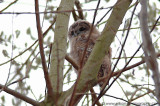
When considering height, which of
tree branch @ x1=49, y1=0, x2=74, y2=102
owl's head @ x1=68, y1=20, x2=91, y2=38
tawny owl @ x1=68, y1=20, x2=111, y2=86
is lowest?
tree branch @ x1=49, y1=0, x2=74, y2=102

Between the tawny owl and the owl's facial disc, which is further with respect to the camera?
the owl's facial disc

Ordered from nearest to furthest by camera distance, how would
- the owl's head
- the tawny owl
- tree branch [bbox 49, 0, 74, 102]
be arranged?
tree branch [bbox 49, 0, 74, 102], the tawny owl, the owl's head

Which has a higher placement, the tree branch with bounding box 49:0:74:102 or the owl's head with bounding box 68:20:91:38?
the owl's head with bounding box 68:20:91:38

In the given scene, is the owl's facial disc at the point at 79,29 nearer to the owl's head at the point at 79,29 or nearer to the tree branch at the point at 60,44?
the owl's head at the point at 79,29

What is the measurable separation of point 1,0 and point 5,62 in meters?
1.01

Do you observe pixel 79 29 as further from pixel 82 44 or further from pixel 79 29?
pixel 82 44

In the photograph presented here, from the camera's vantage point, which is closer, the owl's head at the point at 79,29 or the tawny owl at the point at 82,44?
the tawny owl at the point at 82,44

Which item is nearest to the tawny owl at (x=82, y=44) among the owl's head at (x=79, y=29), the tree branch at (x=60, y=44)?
the owl's head at (x=79, y=29)

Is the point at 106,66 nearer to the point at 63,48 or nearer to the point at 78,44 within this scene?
the point at 78,44

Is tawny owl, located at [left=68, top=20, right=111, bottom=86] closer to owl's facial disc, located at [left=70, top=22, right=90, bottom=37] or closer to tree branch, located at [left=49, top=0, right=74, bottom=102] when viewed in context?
owl's facial disc, located at [left=70, top=22, right=90, bottom=37]

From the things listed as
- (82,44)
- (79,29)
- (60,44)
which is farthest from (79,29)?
(60,44)

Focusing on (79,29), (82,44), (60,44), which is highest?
(79,29)

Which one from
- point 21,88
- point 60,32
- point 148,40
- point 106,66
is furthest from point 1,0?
point 106,66

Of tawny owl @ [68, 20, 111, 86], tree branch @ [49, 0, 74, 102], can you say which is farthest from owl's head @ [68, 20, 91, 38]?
tree branch @ [49, 0, 74, 102]
